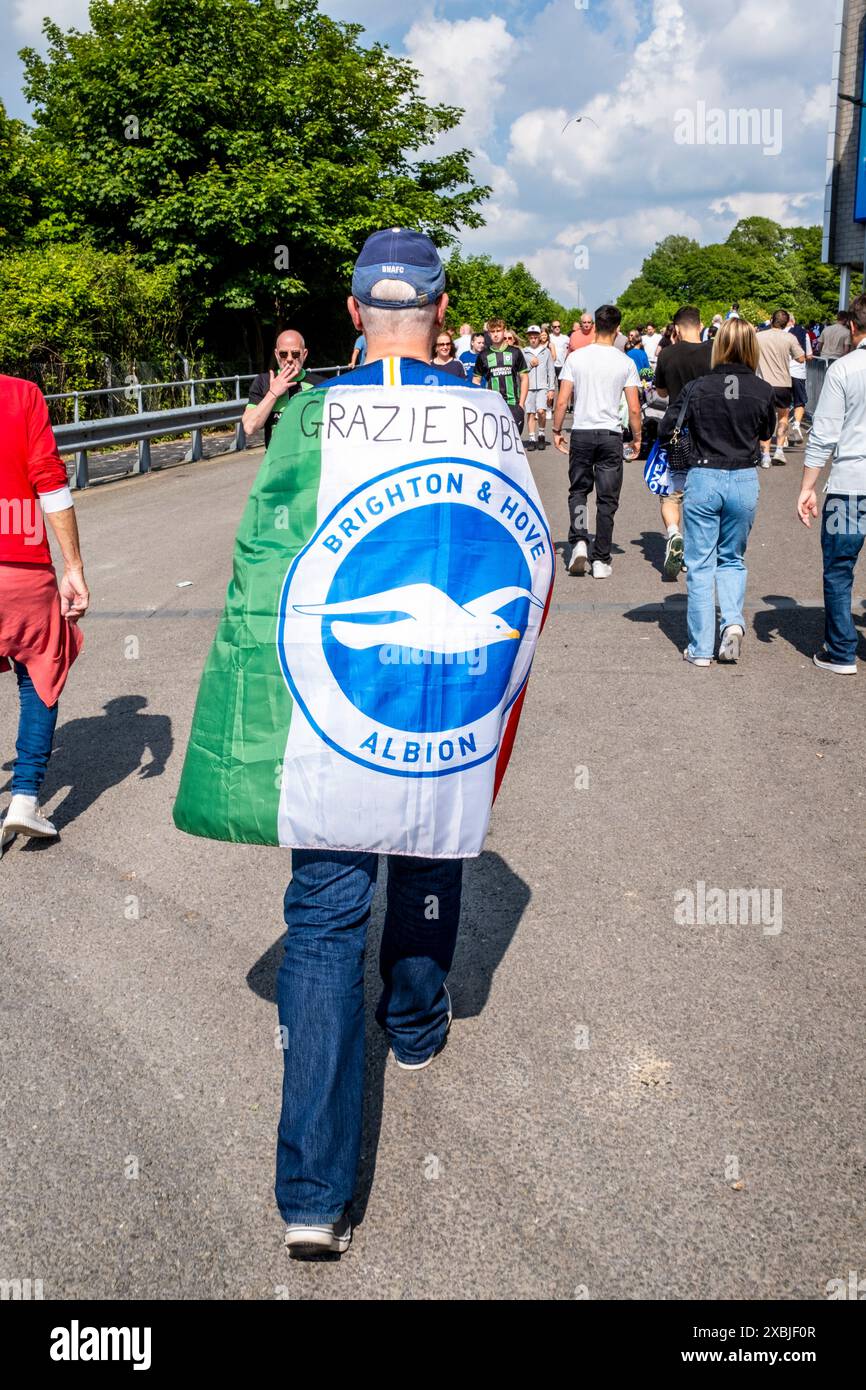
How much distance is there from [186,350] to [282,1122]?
1061 inches

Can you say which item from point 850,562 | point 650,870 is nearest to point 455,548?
point 650,870

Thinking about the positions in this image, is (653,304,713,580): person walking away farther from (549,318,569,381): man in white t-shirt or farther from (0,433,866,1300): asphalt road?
(549,318,569,381): man in white t-shirt

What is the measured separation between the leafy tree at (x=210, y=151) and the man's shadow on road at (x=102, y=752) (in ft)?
77.2

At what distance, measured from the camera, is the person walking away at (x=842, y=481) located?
6.91 meters

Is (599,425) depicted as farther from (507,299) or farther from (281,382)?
(507,299)

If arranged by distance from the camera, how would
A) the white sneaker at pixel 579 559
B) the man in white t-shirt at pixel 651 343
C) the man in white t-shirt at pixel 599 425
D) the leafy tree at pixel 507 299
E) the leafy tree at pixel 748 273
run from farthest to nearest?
the leafy tree at pixel 748 273 → the leafy tree at pixel 507 299 → the man in white t-shirt at pixel 651 343 → the white sneaker at pixel 579 559 → the man in white t-shirt at pixel 599 425

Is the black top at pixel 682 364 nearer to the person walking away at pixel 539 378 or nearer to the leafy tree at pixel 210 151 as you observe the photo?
the person walking away at pixel 539 378

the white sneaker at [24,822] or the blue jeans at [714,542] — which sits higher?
the blue jeans at [714,542]

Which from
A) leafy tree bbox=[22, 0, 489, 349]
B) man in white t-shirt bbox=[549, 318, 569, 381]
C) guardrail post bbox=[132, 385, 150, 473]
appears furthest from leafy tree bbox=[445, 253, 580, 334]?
guardrail post bbox=[132, 385, 150, 473]

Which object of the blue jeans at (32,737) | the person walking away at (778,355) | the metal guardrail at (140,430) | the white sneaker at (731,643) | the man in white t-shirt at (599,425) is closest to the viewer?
the blue jeans at (32,737)

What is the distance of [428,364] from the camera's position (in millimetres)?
2705

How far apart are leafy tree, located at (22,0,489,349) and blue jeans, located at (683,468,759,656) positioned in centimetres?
2325

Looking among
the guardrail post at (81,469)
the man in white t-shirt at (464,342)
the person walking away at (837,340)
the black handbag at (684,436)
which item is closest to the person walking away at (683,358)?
the black handbag at (684,436)
